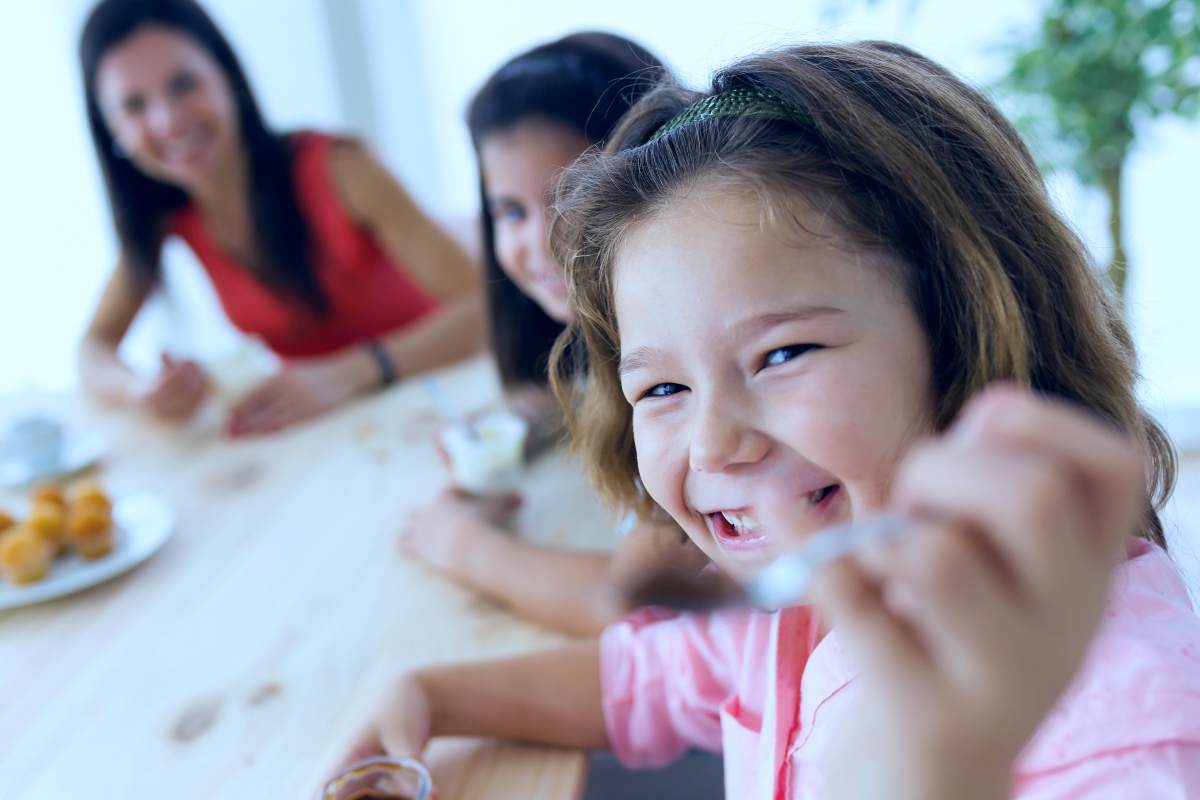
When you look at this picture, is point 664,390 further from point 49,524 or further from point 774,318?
point 49,524

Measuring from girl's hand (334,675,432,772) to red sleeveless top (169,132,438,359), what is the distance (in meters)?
1.36

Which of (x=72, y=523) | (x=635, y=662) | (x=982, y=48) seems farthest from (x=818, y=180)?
(x=982, y=48)

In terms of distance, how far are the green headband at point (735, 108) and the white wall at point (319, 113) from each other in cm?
201

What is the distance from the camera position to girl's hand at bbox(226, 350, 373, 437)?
1.58 meters

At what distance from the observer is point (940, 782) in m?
0.40

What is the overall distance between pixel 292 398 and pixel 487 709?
86 centimetres

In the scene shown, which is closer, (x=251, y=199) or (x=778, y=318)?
(x=778, y=318)

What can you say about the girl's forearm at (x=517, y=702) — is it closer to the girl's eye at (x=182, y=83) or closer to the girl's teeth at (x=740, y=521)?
the girl's teeth at (x=740, y=521)

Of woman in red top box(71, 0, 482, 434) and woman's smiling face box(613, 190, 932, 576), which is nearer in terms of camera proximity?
woman's smiling face box(613, 190, 932, 576)

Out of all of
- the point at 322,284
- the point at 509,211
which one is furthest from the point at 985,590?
the point at 322,284

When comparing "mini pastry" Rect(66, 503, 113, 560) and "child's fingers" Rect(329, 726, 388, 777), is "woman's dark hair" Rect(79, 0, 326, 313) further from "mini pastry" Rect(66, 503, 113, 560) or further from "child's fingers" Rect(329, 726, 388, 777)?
"child's fingers" Rect(329, 726, 388, 777)

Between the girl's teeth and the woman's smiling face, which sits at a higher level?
the woman's smiling face

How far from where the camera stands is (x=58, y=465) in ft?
4.84

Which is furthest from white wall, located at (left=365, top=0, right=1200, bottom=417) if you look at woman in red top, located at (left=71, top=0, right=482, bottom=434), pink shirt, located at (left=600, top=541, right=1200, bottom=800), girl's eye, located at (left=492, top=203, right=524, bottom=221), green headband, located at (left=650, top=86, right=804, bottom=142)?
pink shirt, located at (left=600, top=541, right=1200, bottom=800)
